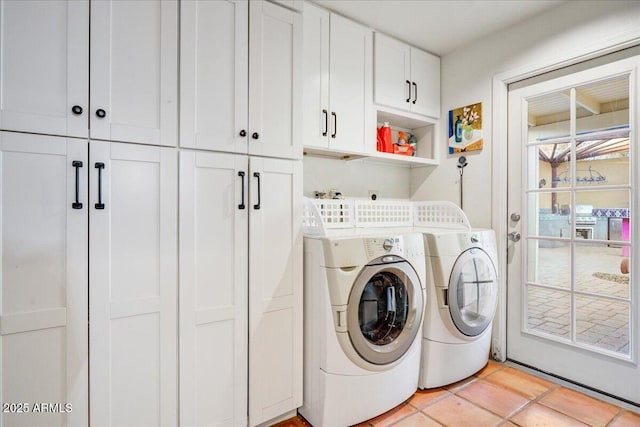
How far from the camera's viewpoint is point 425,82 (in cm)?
270

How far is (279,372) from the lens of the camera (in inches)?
65.1

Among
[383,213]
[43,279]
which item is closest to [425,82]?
[383,213]

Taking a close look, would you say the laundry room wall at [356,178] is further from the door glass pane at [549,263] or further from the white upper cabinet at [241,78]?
the door glass pane at [549,263]

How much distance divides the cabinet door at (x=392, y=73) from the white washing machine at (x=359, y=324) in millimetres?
1190

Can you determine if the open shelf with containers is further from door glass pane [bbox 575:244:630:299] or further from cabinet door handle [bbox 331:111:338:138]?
door glass pane [bbox 575:244:630:299]

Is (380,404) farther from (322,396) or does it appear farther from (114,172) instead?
(114,172)

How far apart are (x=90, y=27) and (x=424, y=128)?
97.8 inches

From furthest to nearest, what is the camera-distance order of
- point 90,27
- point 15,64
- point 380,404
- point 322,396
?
point 380,404 → point 322,396 → point 90,27 → point 15,64

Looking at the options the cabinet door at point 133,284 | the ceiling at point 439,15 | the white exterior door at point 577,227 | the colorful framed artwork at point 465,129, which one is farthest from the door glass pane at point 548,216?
the cabinet door at point 133,284

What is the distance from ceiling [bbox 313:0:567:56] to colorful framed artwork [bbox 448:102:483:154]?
54 centimetres

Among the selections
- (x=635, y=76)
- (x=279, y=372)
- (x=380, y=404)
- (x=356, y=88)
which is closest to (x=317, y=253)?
(x=279, y=372)

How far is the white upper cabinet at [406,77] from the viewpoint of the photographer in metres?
2.43

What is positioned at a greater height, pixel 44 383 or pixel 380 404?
pixel 44 383

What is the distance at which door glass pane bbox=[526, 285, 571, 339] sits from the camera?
2131mm
